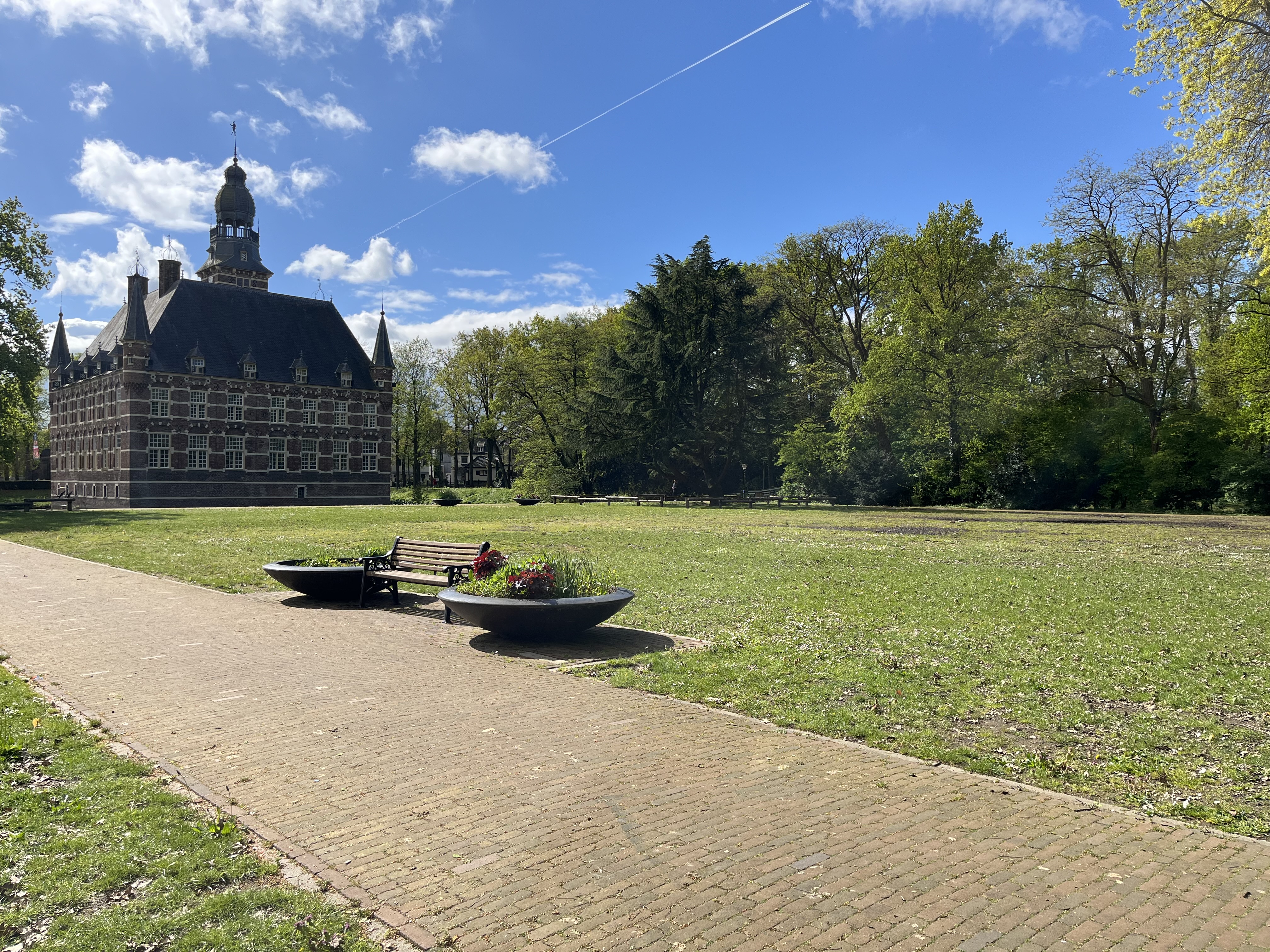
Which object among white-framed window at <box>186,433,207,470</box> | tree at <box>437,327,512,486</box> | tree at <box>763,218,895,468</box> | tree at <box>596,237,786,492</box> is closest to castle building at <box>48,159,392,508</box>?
white-framed window at <box>186,433,207,470</box>

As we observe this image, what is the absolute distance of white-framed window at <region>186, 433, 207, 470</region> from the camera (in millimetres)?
61906

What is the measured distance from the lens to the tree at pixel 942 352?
44781 mm

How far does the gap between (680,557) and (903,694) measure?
11822 mm

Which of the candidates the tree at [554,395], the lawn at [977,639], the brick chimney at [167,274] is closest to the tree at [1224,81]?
the lawn at [977,639]

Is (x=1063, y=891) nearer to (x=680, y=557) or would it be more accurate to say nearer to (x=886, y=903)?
(x=886, y=903)

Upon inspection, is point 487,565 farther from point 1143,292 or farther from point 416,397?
point 416,397

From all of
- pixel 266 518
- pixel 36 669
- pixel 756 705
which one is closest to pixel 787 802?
pixel 756 705

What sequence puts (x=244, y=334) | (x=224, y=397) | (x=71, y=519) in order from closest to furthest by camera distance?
(x=71, y=519), (x=224, y=397), (x=244, y=334)

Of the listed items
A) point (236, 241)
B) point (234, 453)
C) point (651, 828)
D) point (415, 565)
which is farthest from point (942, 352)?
point (236, 241)

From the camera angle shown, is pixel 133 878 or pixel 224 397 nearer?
pixel 133 878

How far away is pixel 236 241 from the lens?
244 ft

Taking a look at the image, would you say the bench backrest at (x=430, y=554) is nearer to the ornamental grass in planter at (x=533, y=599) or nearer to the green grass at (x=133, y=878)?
the ornamental grass in planter at (x=533, y=599)

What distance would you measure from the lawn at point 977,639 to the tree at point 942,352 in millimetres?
20222

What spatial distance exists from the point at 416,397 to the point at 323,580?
2782 inches
